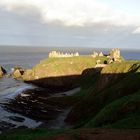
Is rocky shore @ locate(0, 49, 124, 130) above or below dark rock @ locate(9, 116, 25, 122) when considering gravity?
above

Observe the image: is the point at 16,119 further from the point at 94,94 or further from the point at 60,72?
the point at 60,72

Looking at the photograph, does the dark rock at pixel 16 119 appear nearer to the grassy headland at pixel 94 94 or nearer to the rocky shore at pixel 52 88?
the rocky shore at pixel 52 88

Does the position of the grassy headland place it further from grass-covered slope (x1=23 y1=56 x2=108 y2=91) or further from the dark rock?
the dark rock

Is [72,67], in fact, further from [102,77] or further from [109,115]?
[109,115]

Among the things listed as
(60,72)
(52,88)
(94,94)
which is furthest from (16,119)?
(60,72)

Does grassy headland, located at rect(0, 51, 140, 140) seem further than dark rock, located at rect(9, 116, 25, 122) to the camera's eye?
No

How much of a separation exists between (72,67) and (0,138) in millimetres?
112944

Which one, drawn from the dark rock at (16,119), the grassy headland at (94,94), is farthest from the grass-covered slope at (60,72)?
the dark rock at (16,119)

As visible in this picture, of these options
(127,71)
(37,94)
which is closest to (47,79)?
(37,94)

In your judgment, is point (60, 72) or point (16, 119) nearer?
point (16, 119)

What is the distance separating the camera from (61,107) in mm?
93125

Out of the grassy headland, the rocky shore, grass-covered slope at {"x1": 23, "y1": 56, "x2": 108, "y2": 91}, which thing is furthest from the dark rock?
grass-covered slope at {"x1": 23, "y1": 56, "x2": 108, "y2": 91}

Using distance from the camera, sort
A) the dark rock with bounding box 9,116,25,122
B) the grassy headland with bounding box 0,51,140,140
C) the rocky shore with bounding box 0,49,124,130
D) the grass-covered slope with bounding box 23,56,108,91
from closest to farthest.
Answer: the grassy headland with bounding box 0,51,140,140 < the dark rock with bounding box 9,116,25,122 < the rocky shore with bounding box 0,49,124,130 < the grass-covered slope with bounding box 23,56,108,91

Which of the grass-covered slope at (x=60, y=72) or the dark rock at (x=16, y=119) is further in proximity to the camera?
the grass-covered slope at (x=60, y=72)
